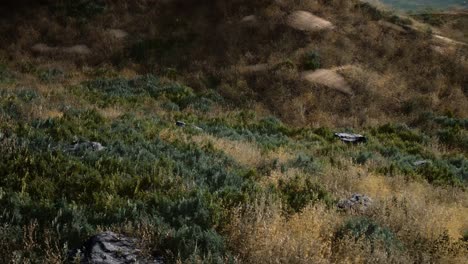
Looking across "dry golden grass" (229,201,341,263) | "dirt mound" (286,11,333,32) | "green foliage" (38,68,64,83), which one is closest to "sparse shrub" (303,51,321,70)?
"dirt mound" (286,11,333,32)

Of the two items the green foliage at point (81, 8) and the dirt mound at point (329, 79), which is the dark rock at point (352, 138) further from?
the green foliage at point (81, 8)

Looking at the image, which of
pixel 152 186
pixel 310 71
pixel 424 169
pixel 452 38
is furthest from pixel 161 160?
pixel 452 38

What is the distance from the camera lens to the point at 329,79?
71.5ft

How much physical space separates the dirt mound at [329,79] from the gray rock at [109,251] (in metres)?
17.4

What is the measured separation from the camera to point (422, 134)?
56.6 feet

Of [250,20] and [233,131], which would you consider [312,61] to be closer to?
[250,20]

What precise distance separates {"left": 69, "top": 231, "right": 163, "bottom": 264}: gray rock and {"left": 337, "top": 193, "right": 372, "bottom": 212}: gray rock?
11.7 ft

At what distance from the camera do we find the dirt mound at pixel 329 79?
21250mm

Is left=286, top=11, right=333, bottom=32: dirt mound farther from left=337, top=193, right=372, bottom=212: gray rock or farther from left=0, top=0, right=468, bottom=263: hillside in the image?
left=337, top=193, right=372, bottom=212: gray rock

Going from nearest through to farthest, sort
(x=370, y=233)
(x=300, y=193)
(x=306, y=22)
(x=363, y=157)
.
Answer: (x=370, y=233)
(x=300, y=193)
(x=363, y=157)
(x=306, y=22)

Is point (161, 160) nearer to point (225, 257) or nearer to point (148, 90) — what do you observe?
point (225, 257)

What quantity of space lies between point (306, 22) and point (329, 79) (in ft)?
17.7

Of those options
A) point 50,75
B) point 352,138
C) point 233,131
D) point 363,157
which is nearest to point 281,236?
point 363,157

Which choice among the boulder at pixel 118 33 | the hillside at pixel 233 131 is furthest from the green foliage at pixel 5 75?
the boulder at pixel 118 33
